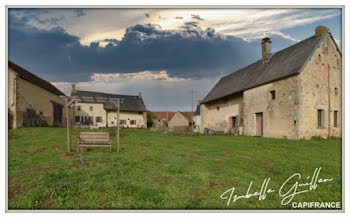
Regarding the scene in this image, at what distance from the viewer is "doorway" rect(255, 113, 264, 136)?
17.6 m

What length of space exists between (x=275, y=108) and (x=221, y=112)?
9.02 m

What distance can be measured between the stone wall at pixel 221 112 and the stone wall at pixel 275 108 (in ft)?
6.24

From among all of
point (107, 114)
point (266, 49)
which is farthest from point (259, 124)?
point (107, 114)

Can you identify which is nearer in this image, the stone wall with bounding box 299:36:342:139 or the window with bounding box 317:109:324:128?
the stone wall with bounding box 299:36:342:139

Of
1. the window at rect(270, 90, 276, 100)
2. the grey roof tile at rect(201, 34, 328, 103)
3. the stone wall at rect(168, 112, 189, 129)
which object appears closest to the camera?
the grey roof tile at rect(201, 34, 328, 103)

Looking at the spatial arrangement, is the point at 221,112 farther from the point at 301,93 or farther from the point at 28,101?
the point at 28,101

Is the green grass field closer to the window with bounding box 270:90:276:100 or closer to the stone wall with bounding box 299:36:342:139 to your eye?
the stone wall with bounding box 299:36:342:139

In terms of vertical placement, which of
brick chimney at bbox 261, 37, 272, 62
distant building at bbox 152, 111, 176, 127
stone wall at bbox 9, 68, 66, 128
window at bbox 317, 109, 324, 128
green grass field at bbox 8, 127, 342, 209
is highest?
brick chimney at bbox 261, 37, 272, 62

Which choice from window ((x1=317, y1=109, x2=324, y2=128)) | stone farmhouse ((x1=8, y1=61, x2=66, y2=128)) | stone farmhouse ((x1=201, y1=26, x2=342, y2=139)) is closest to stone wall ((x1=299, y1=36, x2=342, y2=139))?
stone farmhouse ((x1=201, y1=26, x2=342, y2=139))

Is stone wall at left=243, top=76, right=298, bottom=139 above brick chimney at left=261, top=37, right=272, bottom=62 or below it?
below

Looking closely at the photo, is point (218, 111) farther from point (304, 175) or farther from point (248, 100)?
point (304, 175)

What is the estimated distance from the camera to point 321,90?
14.6 metres

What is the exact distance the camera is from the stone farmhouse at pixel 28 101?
1667 centimetres

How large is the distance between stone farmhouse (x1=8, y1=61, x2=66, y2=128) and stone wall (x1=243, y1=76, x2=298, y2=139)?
15944mm
